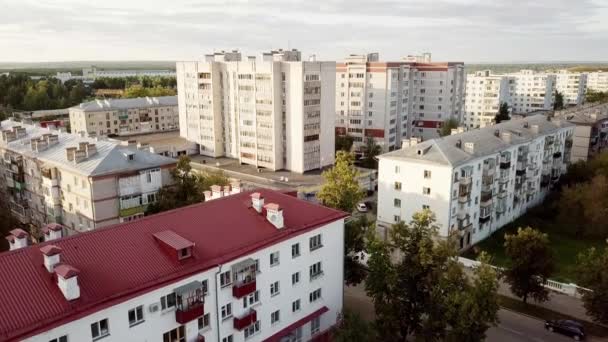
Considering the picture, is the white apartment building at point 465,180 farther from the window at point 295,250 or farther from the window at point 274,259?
the window at point 274,259

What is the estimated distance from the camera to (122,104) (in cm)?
11988

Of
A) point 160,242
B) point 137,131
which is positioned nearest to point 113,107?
point 137,131

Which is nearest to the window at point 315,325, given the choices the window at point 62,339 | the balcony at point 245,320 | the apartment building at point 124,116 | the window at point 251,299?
the window at point 251,299

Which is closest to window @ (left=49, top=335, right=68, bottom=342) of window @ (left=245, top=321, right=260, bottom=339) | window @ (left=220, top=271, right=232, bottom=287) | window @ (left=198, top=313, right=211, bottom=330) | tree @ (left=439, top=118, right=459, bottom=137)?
window @ (left=198, top=313, right=211, bottom=330)

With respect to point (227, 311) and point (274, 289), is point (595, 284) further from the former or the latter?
point (227, 311)

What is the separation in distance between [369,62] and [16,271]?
93986 mm

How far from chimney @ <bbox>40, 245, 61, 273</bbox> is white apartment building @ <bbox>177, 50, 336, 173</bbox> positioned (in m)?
61.4

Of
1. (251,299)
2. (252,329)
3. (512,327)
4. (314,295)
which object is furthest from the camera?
(512,327)

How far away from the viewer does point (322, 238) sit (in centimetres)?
3303

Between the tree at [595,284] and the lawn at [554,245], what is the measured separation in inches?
472

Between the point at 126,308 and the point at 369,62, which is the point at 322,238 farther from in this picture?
the point at 369,62

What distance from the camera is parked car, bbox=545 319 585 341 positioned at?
115 feet

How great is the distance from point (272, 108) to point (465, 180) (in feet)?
136

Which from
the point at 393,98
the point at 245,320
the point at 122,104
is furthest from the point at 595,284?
the point at 122,104
